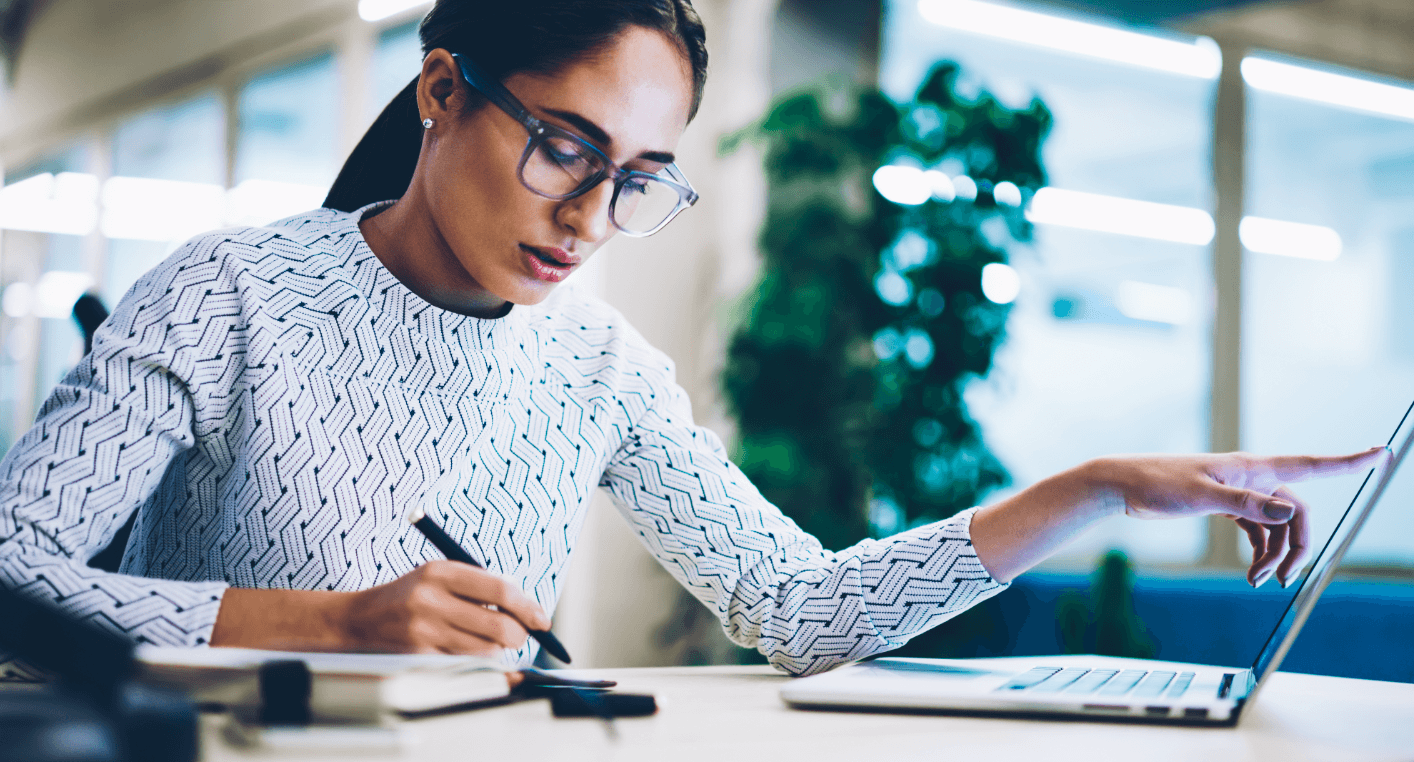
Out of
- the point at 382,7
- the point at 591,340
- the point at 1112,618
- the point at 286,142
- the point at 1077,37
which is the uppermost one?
the point at 382,7

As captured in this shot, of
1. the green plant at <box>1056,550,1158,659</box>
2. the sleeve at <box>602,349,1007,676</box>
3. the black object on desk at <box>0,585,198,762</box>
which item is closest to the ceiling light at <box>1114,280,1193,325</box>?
the green plant at <box>1056,550,1158,659</box>

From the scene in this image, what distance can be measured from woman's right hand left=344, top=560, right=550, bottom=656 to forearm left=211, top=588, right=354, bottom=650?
32mm

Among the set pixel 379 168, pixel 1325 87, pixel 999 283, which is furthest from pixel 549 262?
pixel 1325 87

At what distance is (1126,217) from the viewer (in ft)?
11.5

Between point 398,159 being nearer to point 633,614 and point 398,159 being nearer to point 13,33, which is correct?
point 633,614

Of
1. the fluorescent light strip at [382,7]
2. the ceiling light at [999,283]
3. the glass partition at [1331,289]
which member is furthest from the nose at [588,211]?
the fluorescent light strip at [382,7]

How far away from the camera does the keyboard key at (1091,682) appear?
72 cm

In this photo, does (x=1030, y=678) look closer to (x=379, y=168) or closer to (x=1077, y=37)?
(x=379, y=168)

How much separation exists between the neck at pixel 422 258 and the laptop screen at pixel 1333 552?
0.76 meters

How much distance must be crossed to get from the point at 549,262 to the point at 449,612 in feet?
1.30

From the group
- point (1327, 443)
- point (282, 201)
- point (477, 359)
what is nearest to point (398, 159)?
point (477, 359)

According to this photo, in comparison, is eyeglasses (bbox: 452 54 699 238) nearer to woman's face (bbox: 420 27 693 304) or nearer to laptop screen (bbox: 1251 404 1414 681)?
woman's face (bbox: 420 27 693 304)

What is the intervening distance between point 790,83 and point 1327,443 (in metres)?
2.03

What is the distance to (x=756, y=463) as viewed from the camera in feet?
9.20
